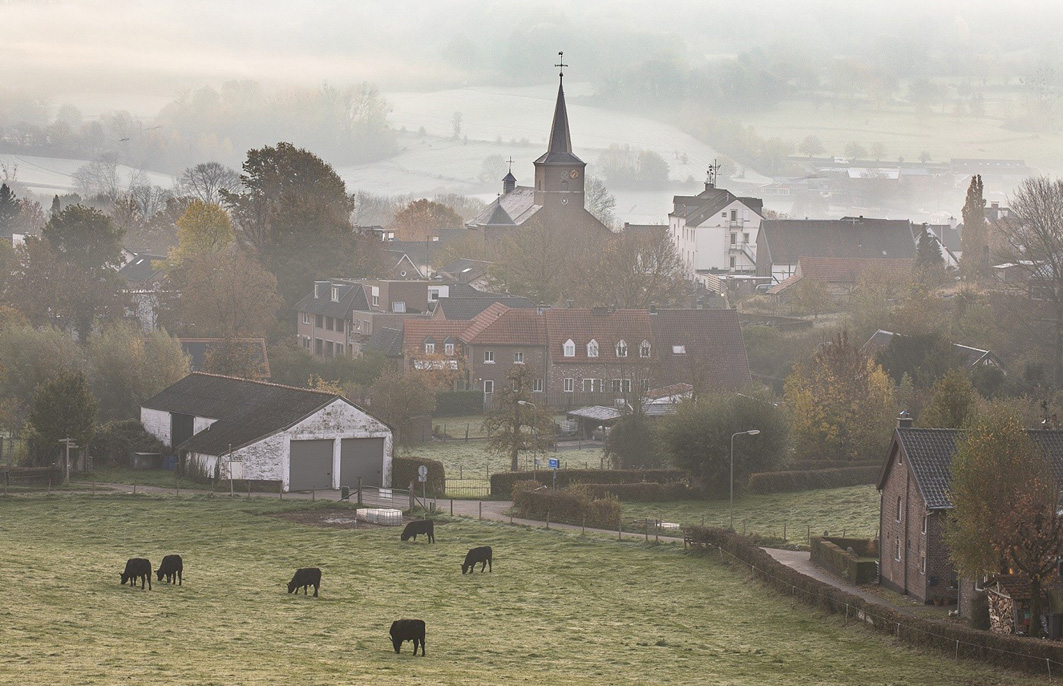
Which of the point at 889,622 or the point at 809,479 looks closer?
the point at 889,622

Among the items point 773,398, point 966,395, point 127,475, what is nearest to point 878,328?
point 773,398

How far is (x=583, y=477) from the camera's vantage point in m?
66.1

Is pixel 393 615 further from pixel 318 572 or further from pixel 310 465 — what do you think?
pixel 310 465

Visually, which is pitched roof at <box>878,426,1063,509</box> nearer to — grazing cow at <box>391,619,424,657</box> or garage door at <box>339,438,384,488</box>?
grazing cow at <box>391,619,424,657</box>

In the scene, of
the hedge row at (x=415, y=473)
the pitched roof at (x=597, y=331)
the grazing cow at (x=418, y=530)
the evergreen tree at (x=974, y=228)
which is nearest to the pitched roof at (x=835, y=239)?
the evergreen tree at (x=974, y=228)

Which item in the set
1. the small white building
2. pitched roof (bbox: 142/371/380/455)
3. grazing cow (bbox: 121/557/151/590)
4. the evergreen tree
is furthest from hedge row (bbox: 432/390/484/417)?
the evergreen tree

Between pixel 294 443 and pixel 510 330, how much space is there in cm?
3789

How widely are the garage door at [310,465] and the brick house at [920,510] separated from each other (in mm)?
27960

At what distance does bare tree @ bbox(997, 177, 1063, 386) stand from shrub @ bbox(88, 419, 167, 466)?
183 ft

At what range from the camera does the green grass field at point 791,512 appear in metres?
56.2

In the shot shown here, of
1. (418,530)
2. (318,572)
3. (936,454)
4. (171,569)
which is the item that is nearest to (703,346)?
(418,530)

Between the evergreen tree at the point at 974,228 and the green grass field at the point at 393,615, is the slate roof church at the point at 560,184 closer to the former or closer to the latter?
the evergreen tree at the point at 974,228

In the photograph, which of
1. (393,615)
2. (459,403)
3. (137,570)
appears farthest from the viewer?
(459,403)

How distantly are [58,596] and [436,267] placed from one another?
127m
